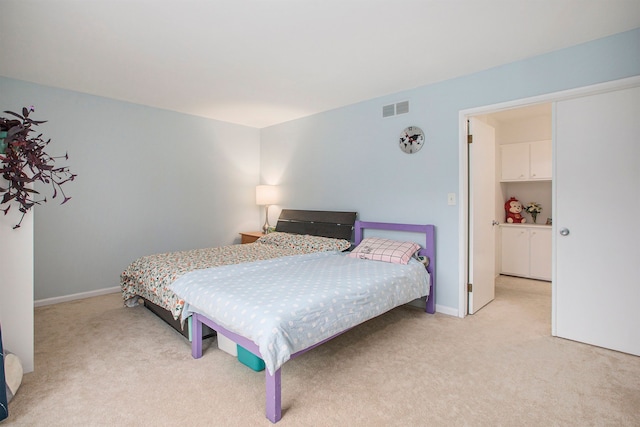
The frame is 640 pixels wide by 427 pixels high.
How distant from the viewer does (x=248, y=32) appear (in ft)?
7.91

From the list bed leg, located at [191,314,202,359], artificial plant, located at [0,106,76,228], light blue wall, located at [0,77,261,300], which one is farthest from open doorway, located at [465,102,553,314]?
artificial plant, located at [0,106,76,228]

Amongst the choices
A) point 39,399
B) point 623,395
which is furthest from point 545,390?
point 39,399

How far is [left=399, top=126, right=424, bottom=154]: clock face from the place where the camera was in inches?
139

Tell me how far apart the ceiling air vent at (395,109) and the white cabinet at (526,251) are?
266cm

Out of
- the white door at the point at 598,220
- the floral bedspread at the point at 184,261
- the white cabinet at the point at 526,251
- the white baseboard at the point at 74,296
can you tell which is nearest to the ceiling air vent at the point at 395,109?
the white door at the point at 598,220

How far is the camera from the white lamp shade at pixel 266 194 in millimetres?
5199

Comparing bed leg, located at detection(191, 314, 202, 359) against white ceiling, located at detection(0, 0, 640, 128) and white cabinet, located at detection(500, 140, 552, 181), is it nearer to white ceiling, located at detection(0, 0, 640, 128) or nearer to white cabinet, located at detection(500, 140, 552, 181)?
white ceiling, located at detection(0, 0, 640, 128)

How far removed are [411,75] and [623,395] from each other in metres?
2.90

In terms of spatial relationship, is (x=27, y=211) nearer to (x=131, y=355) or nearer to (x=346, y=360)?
(x=131, y=355)

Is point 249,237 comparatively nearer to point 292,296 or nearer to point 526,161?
point 292,296

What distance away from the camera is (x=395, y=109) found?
374 cm

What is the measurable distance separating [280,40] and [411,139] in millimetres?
1774

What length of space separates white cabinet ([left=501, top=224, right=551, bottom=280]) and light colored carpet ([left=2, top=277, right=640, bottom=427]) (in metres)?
1.91

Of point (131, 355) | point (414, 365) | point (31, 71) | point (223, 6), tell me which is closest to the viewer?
point (223, 6)
